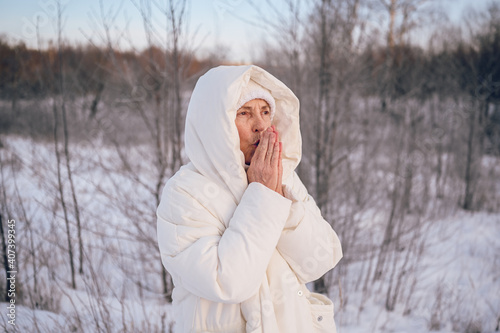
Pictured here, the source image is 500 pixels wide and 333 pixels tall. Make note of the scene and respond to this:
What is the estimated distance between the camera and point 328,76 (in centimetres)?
401

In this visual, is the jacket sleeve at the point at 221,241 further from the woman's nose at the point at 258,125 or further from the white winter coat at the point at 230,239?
the woman's nose at the point at 258,125

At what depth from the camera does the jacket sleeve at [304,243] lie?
1437 millimetres

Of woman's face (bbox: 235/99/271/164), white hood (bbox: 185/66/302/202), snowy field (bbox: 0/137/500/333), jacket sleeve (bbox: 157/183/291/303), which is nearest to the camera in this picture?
jacket sleeve (bbox: 157/183/291/303)

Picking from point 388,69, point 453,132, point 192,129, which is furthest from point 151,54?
point 453,132

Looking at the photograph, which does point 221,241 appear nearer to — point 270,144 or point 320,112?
point 270,144

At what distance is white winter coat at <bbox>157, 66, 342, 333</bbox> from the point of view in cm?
126

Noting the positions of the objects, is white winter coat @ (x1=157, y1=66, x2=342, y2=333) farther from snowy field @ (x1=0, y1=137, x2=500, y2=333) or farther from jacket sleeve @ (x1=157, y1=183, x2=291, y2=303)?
snowy field @ (x1=0, y1=137, x2=500, y2=333)

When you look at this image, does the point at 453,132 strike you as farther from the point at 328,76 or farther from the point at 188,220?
the point at 188,220

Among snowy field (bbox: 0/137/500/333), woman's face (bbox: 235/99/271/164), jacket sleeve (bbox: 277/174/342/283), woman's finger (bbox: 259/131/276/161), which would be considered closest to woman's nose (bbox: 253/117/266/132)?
woman's face (bbox: 235/99/271/164)

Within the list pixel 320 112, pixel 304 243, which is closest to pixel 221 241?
pixel 304 243

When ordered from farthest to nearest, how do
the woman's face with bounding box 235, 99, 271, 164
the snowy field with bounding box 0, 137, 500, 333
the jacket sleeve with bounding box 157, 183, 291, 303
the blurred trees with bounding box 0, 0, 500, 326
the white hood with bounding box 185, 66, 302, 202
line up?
the blurred trees with bounding box 0, 0, 500, 326 < the snowy field with bounding box 0, 137, 500, 333 < the woman's face with bounding box 235, 99, 271, 164 < the white hood with bounding box 185, 66, 302, 202 < the jacket sleeve with bounding box 157, 183, 291, 303

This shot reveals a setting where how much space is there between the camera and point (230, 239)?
1270 millimetres

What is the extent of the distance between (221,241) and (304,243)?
1.20ft

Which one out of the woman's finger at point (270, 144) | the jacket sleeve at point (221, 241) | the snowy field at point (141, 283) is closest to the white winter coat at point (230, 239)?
the jacket sleeve at point (221, 241)
